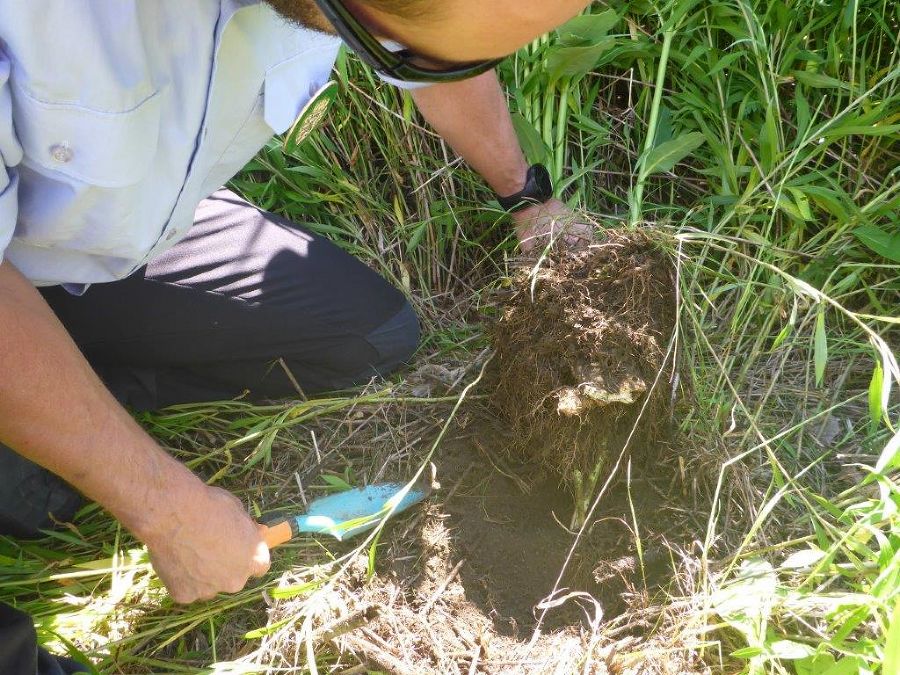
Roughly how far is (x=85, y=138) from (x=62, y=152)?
4cm

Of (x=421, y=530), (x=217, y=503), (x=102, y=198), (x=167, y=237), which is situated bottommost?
(x=421, y=530)

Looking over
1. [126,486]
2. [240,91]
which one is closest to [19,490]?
[126,486]

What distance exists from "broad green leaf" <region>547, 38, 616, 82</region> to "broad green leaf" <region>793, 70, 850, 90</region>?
0.41 metres

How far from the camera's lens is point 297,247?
5.98ft

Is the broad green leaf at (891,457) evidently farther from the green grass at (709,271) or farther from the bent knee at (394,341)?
the bent knee at (394,341)

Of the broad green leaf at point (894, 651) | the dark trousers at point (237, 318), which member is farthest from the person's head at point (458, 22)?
the dark trousers at point (237, 318)

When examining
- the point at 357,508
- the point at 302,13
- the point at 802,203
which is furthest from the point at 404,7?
the point at 802,203

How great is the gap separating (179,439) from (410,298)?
2.02 ft

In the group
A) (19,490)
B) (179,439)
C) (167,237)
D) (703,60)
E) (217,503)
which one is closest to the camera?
(217,503)

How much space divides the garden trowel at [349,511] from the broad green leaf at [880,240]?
1.02m

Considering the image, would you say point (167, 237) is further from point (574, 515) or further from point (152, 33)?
point (574, 515)

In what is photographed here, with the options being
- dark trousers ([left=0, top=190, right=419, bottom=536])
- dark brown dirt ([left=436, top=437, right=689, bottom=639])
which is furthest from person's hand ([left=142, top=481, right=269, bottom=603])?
dark trousers ([left=0, top=190, right=419, bottom=536])

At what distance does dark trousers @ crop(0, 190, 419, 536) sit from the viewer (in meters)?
1.66

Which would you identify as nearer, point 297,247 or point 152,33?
point 152,33
